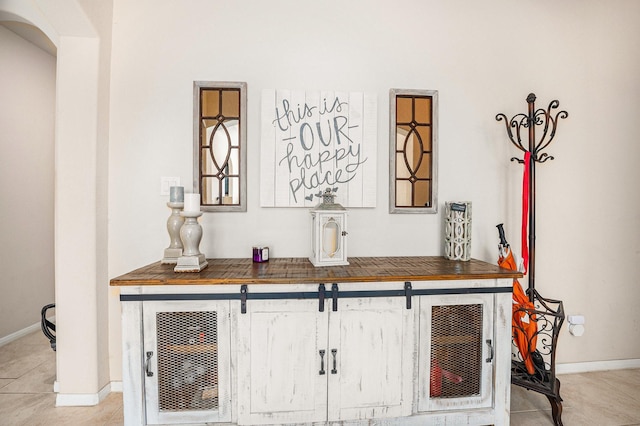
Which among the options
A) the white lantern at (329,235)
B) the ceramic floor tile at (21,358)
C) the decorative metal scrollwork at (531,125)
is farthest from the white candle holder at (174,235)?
the decorative metal scrollwork at (531,125)

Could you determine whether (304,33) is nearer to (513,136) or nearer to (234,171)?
(234,171)

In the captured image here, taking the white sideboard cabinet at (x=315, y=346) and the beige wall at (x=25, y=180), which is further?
the beige wall at (x=25, y=180)

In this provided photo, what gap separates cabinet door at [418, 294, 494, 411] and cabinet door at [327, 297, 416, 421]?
8cm

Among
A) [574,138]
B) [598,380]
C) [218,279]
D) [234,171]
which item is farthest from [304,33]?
[598,380]

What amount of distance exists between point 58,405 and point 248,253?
1411mm

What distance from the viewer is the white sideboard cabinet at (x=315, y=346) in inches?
59.4

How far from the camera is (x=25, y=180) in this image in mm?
3033

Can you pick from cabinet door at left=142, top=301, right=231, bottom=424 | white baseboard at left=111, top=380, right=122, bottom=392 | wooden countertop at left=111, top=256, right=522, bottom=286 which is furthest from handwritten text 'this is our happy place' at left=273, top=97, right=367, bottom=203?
white baseboard at left=111, top=380, right=122, bottom=392

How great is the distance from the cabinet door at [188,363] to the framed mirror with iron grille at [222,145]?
72 centimetres

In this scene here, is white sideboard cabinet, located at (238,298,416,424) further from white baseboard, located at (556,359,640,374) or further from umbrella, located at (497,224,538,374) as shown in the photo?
white baseboard, located at (556,359,640,374)

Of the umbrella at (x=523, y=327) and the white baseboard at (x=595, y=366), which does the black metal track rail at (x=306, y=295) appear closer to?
the umbrella at (x=523, y=327)

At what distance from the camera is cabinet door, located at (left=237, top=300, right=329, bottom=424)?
1.53m

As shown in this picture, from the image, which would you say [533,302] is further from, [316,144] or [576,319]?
[316,144]

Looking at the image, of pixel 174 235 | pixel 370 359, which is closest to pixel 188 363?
pixel 174 235
